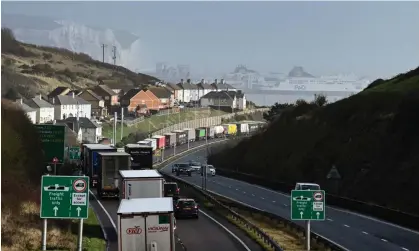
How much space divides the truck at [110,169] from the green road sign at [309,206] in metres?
20.7

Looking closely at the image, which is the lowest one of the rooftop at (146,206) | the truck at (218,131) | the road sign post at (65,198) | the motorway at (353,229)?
the motorway at (353,229)

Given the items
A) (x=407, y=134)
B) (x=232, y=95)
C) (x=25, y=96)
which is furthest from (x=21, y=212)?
(x=232, y=95)

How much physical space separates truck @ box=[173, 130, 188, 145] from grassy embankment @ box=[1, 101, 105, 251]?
86.2m

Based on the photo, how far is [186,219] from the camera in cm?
3603

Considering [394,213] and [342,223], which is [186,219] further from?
[394,213]

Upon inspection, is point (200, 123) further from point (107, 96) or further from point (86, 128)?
point (86, 128)

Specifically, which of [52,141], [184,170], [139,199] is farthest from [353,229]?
[184,170]

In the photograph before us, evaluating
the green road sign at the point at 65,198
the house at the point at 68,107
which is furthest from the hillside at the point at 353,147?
the house at the point at 68,107

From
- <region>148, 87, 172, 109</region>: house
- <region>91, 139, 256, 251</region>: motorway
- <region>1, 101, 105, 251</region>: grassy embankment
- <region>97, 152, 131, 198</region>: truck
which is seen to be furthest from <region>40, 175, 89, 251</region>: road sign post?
<region>148, 87, 172, 109</region>: house

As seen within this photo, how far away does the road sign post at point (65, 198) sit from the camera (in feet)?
58.6

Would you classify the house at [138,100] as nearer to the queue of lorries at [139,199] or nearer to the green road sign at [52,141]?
the queue of lorries at [139,199]

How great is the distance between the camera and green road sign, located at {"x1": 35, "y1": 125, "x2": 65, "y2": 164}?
4259 cm

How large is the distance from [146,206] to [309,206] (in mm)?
5053

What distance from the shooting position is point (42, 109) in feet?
386
